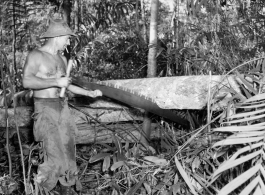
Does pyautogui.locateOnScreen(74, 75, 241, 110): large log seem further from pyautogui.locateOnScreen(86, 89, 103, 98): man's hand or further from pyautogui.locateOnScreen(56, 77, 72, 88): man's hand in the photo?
pyautogui.locateOnScreen(56, 77, 72, 88): man's hand

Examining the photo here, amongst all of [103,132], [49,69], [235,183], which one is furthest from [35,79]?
[235,183]

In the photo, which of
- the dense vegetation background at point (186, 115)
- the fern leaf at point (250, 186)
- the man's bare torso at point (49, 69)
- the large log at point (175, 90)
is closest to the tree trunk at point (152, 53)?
the dense vegetation background at point (186, 115)

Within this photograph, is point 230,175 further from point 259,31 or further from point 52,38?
point 259,31

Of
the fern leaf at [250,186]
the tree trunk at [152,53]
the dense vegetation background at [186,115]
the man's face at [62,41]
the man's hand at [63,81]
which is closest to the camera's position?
the fern leaf at [250,186]

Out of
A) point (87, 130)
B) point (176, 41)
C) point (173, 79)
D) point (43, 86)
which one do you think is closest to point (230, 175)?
point (173, 79)

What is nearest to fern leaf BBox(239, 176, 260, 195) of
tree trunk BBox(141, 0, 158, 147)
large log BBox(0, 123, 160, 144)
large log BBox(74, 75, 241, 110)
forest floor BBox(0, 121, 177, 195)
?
forest floor BBox(0, 121, 177, 195)

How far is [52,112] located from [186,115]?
1453mm

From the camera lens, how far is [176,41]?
581 cm

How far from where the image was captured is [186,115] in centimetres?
395

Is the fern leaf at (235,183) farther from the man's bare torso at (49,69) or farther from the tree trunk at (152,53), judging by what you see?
the tree trunk at (152,53)

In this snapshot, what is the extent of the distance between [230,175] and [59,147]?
5.83ft

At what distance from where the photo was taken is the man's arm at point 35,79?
3.10 meters

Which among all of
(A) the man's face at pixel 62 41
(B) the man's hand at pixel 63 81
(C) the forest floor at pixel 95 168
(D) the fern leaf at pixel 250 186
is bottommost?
(C) the forest floor at pixel 95 168

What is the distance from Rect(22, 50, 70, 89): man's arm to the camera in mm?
3100
